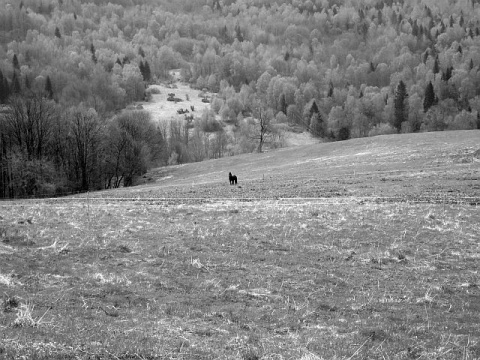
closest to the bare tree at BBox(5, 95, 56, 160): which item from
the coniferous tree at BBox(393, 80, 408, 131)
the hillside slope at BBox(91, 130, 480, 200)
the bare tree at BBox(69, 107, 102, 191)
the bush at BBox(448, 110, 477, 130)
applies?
the bare tree at BBox(69, 107, 102, 191)

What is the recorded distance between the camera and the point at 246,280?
16031 millimetres

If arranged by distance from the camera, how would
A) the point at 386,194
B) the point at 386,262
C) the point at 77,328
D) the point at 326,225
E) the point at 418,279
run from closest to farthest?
the point at 77,328
the point at 418,279
the point at 386,262
the point at 326,225
the point at 386,194

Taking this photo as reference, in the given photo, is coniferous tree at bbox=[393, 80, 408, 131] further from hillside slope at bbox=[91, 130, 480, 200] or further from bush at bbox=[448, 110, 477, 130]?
hillside slope at bbox=[91, 130, 480, 200]

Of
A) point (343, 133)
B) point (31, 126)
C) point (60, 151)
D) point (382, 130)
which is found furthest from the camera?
point (343, 133)

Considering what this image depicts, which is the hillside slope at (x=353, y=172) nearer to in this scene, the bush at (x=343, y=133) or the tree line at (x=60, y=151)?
A: the tree line at (x=60, y=151)

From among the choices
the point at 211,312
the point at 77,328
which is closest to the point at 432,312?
the point at 211,312

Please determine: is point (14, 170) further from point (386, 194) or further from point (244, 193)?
point (386, 194)

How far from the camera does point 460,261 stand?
19719mm

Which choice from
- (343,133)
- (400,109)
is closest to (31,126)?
(343,133)

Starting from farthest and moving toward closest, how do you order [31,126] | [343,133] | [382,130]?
1. [343,133]
2. [382,130]
3. [31,126]

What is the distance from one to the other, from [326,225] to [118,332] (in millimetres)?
16663

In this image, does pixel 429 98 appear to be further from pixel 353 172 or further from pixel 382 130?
pixel 353 172

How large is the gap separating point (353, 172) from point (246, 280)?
4100 centimetres

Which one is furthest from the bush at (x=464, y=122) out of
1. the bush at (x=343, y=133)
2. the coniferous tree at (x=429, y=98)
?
the bush at (x=343, y=133)
